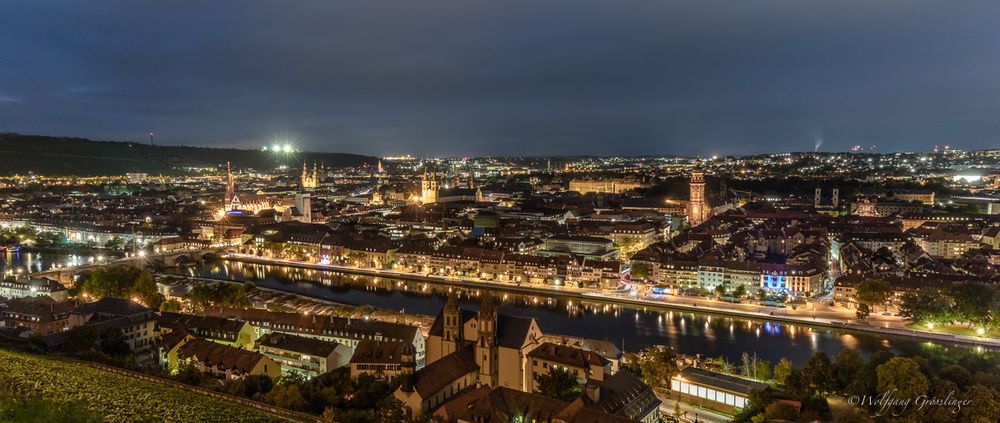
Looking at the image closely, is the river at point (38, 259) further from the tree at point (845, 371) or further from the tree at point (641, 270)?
the tree at point (845, 371)

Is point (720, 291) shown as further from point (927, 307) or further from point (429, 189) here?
point (429, 189)

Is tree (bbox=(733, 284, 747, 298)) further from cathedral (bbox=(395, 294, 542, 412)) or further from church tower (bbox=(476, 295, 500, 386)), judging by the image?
church tower (bbox=(476, 295, 500, 386))

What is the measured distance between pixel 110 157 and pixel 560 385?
99.3m

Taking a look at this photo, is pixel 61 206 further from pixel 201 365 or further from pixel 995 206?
pixel 995 206

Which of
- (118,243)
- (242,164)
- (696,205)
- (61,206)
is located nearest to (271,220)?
(118,243)

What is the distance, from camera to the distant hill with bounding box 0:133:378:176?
77.4 meters

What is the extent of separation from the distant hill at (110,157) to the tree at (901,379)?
8804 cm

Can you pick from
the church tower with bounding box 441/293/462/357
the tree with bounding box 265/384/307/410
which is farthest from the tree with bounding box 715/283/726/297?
the tree with bounding box 265/384/307/410

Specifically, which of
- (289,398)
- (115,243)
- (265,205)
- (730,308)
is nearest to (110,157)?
(265,205)

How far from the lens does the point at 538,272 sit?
22500mm

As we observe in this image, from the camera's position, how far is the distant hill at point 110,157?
254 ft

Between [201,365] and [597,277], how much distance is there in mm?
13346

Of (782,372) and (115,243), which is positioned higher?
(115,243)

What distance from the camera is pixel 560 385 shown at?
9.89 m
